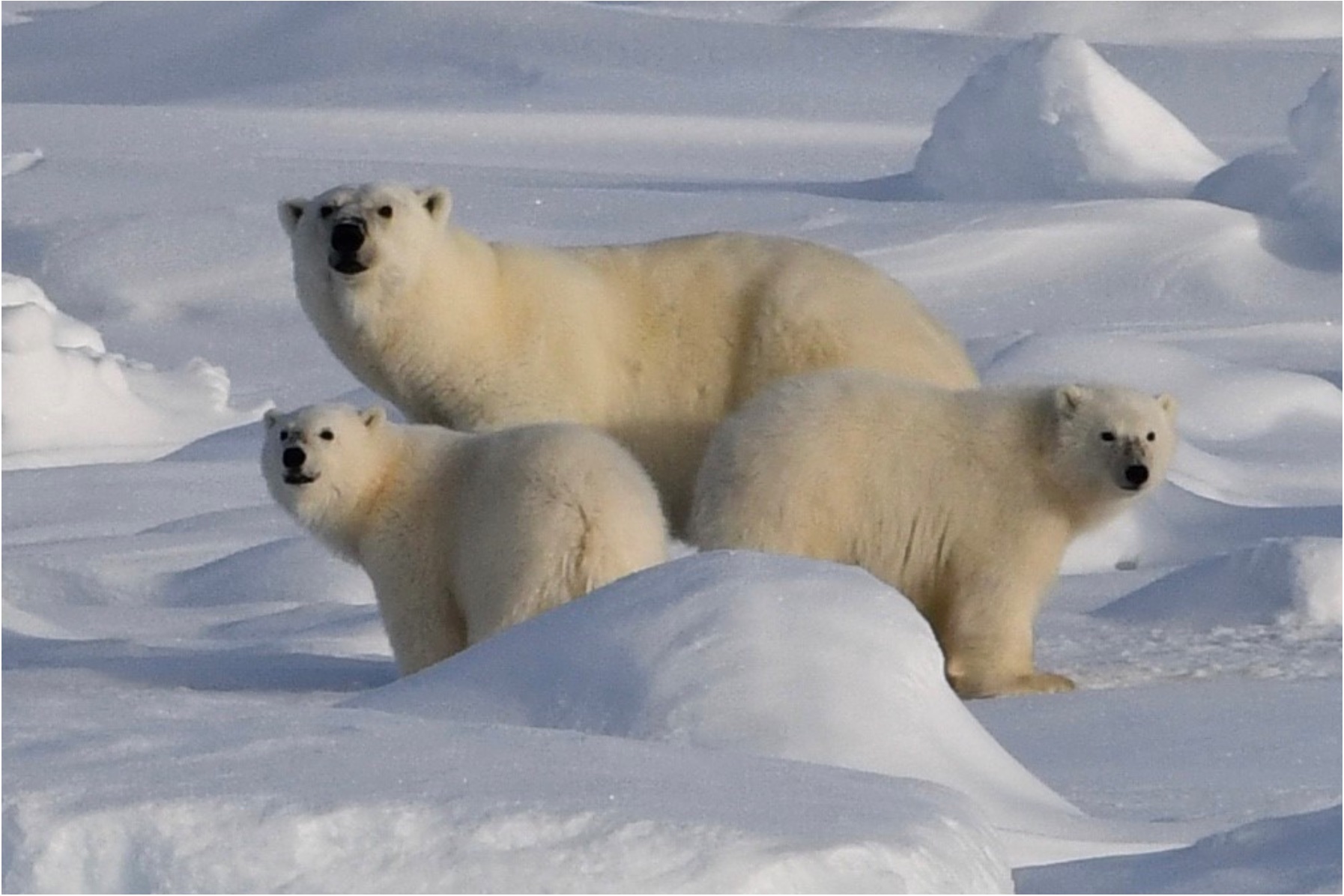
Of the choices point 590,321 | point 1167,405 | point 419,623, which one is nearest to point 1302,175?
point 1167,405

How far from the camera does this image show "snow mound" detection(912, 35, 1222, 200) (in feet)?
55.4

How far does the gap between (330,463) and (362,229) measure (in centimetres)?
66

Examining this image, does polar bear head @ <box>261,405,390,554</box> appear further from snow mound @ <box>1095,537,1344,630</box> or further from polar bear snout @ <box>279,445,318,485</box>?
snow mound @ <box>1095,537,1344,630</box>

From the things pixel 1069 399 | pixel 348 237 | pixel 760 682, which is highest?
pixel 348 237

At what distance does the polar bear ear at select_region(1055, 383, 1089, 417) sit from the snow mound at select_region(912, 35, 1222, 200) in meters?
11.5

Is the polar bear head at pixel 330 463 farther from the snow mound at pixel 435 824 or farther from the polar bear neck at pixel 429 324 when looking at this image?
the snow mound at pixel 435 824

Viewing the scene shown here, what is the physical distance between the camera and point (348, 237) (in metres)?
5.81

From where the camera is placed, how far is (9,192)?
19.1 meters

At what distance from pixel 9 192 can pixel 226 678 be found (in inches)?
572

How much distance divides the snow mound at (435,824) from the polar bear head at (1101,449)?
280cm

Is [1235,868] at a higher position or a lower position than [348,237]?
lower

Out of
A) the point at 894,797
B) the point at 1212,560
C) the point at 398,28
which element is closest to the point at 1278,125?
the point at 398,28

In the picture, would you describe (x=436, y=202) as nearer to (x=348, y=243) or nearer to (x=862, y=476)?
(x=348, y=243)

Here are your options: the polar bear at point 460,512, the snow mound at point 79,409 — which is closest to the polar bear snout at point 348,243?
the polar bear at point 460,512
